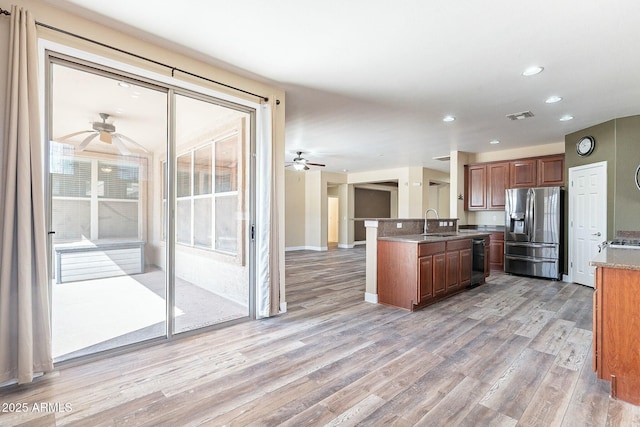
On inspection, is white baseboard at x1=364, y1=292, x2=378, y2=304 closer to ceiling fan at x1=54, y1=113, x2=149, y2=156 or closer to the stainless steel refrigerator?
ceiling fan at x1=54, y1=113, x2=149, y2=156

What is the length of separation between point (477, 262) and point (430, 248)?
62.8 inches

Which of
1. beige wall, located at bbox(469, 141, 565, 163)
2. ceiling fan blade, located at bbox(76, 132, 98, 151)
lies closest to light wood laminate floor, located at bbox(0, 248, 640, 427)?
ceiling fan blade, located at bbox(76, 132, 98, 151)

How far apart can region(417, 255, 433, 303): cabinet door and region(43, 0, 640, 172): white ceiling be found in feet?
6.85

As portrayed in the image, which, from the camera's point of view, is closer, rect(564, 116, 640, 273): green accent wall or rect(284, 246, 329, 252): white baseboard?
rect(564, 116, 640, 273): green accent wall

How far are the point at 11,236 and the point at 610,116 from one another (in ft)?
23.1

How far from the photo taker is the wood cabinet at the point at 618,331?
209cm

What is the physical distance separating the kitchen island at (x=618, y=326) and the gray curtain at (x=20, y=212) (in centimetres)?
397

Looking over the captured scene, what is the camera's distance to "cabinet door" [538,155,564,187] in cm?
600

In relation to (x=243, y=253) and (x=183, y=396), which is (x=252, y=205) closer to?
(x=243, y=253)

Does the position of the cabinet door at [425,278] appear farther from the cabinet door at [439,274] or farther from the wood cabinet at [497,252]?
the wood cabinet at [497,252]

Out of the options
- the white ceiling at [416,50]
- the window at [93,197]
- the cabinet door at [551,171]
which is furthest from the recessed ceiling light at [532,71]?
the window at [93,197]

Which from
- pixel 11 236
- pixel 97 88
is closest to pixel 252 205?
pixel 97 88

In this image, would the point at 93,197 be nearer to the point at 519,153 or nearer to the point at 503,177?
the point at 503,177

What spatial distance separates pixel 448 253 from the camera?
440 centimetres
